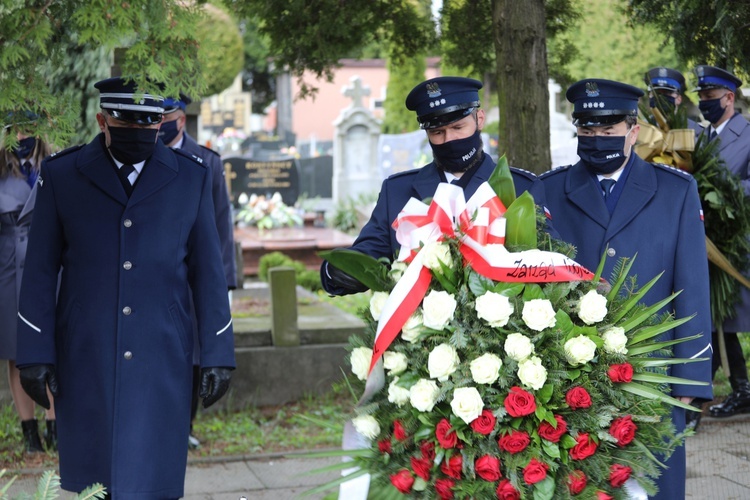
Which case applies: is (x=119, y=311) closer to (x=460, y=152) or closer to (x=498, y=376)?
(x=460, y=152)

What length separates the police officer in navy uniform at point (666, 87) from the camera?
264 inches

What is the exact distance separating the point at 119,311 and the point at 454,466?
1.75 meters

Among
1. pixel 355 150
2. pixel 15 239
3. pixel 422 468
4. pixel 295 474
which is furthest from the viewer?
pixel 355 150

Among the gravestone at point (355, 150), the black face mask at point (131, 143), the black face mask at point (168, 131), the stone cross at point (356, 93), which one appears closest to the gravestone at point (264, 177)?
the gravestone at point (355, 150)

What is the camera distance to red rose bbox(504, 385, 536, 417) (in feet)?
8.66

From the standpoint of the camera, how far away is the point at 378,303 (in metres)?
2.92

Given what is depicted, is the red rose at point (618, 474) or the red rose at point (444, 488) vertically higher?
the red rose at point (618, 474)

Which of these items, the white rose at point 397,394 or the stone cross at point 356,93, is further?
the stone cross at point 356,93

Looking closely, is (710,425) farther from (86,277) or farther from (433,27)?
(86,277)

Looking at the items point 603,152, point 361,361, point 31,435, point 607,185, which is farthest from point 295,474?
point 361,361

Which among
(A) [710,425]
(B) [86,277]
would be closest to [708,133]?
(A) [710,425]

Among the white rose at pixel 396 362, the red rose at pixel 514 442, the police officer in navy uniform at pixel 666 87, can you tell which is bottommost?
the red rose at pixel 514 442

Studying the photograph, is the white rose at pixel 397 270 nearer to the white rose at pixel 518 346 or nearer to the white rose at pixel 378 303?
the white rose at pixel 378 303

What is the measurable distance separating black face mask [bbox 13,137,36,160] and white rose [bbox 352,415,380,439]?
4.03 metres
